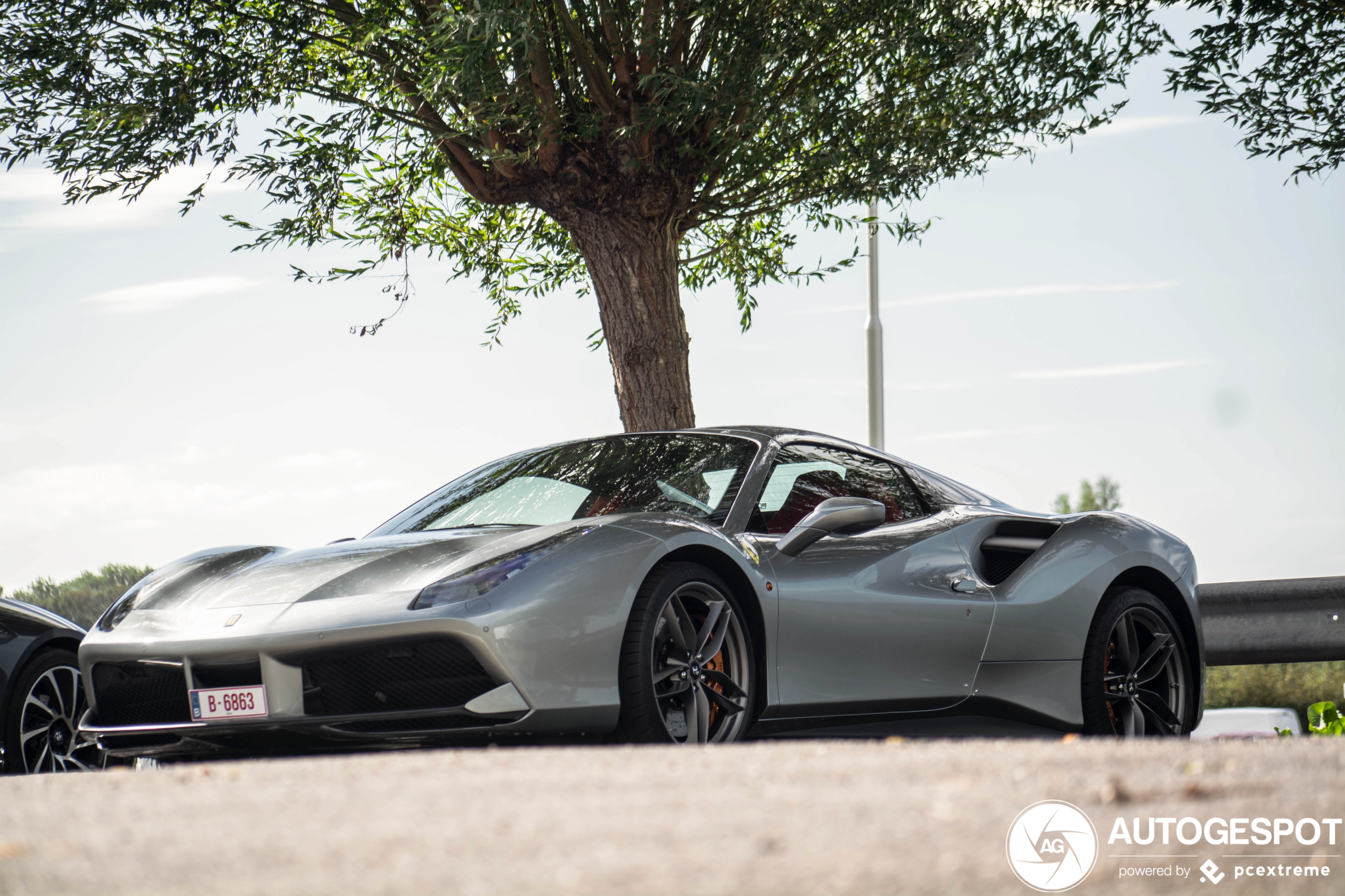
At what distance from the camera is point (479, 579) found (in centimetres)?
383

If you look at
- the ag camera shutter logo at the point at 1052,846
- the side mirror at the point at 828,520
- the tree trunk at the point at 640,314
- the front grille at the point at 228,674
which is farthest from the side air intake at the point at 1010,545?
the tree trunk at the point at 640,314

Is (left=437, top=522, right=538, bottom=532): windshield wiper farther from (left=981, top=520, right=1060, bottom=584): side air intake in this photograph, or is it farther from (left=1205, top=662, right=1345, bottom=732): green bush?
(left=1205, top=662, right=1345, bottom=732): green bush

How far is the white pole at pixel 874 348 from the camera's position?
13.9m

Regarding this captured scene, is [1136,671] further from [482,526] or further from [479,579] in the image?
[479,579]

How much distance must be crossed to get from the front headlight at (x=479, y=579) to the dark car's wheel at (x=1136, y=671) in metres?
2.69

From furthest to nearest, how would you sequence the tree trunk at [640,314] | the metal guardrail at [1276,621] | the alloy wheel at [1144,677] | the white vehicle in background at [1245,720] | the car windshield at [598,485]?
the white vehicle in background at [1245,720], the tree trunk at [640,314], the metal guardrail at [1276,621], the alloy wheel at [1144,677], the car windshield at [598,485]

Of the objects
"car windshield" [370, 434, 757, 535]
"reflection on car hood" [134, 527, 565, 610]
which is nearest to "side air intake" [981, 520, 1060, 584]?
"car windshield" [370, 434, 757, 535]

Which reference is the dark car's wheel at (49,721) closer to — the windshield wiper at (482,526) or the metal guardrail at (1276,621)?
the windshield wiper at (482,526)

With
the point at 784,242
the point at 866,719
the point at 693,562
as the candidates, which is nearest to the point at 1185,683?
the point at 866,719

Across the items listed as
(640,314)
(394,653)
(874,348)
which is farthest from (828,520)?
(874,348)

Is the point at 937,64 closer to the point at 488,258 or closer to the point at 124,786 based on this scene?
the point at 488,258

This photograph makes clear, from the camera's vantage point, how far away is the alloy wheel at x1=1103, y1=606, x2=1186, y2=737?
5625 millimetres

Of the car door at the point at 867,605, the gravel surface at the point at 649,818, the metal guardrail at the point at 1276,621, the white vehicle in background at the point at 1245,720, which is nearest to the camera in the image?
the gravel surface at the point at 649,818

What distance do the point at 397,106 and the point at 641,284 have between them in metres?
2.79
